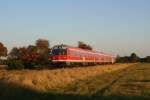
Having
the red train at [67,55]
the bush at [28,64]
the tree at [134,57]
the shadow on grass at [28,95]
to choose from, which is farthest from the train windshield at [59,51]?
the tree at [134,57]

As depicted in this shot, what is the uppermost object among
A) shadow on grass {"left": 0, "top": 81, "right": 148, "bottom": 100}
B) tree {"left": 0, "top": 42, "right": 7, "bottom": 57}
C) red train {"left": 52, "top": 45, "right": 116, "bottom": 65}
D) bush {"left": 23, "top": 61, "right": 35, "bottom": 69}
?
tree {"left": 0, "top": 42, "right": 7, "bottom": 57}

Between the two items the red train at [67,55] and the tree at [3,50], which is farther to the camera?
the tree at [3,50]

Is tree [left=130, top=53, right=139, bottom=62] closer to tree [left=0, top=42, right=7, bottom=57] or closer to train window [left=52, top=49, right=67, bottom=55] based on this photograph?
tree [left=0, top=42, right=7, bottom=57]

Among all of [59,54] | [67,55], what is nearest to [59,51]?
[59,54]

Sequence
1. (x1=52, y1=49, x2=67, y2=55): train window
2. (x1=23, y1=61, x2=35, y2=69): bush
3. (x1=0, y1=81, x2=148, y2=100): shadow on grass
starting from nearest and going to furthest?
(x1=0, y1=81, x2=148, y2=100): shadow on grass
(x1=23, y1=61, x2=35, y2=69): bush
(x1=52, y1=49, x2=67, y2=55): train window

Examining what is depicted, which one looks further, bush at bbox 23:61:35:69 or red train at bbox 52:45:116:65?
red train at bbox 52:45:116:65

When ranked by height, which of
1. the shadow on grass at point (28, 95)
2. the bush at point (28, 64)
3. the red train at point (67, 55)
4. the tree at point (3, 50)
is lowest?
the shadow on grass at point (28, 95)

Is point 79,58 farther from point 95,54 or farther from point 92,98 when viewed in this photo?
point 92,98

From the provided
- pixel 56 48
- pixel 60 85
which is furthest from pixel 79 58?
pixel 60 85

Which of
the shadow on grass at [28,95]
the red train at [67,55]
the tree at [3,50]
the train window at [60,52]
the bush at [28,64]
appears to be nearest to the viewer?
the shadow on grass at [28,95]

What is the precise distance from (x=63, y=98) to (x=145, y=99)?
12.7 ft

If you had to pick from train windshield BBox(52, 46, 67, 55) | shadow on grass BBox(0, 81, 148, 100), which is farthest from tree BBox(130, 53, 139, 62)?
shadow on grass BBox(0, 81, 148, 100)

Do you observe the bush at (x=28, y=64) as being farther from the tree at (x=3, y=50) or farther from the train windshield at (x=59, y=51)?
the tree at (x=3, y=50)

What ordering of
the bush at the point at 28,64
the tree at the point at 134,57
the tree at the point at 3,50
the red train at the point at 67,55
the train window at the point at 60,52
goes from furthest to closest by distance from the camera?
the tree at the point at 134,57 < the tree at the point at 3,50 < the train window at the point at 60,52 < the red train at the point at 67,55 < the bush at the point at 28,64
